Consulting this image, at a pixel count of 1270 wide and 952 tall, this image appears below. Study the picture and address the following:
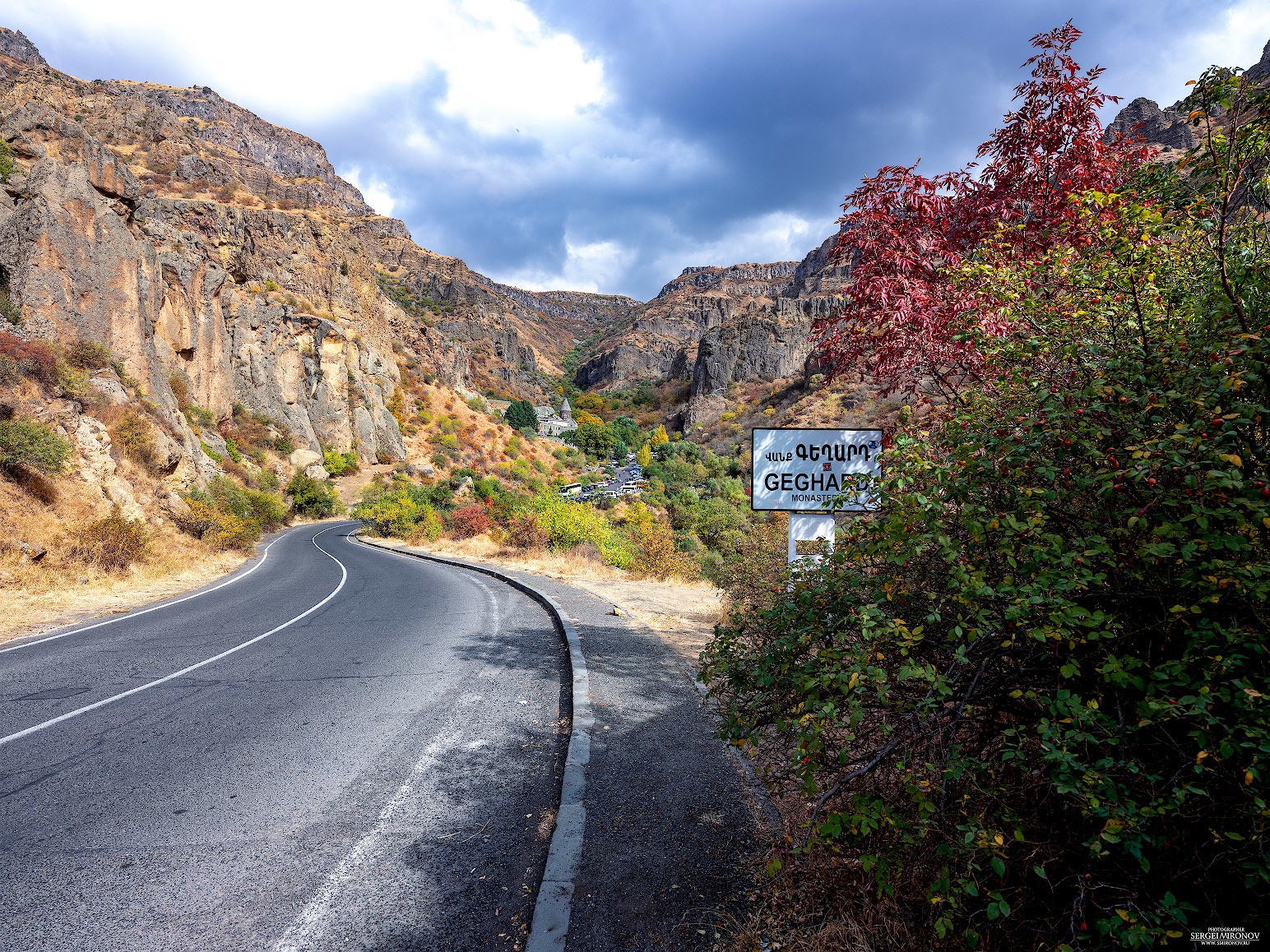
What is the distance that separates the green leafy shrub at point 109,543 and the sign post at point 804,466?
15.4 m

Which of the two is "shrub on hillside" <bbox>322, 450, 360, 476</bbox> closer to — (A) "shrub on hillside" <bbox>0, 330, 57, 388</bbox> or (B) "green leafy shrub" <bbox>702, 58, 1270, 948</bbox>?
(A) "shrub on hillside" <bbox>0, 330, 57, 388</bbox>

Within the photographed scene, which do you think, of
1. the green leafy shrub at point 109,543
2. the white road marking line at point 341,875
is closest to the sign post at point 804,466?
the white road marking line at point 341,875

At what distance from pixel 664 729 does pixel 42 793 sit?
4112mm

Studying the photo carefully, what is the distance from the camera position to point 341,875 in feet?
9.32

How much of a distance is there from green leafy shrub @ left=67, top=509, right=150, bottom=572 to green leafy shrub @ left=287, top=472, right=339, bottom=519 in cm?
2481

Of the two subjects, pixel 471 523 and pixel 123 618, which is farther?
pixel 471 523

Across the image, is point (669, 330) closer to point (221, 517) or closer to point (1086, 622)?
point (221, 517)

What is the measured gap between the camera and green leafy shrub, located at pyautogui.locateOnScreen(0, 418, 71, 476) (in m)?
13.0

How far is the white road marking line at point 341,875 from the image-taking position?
2.42m

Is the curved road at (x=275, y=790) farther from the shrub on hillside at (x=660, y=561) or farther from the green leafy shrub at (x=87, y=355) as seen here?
the green leafy shrub at (x=87, y=355)


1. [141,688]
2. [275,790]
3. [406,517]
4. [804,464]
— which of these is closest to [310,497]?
[406,517]

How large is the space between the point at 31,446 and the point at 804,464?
1780 centimetres

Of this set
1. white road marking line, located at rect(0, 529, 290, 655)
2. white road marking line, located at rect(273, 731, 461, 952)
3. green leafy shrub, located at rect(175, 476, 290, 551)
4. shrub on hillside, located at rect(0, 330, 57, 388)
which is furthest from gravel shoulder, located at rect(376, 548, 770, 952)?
green leafy shrub, located at rect(175, 476, 290, 551)

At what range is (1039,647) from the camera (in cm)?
181
